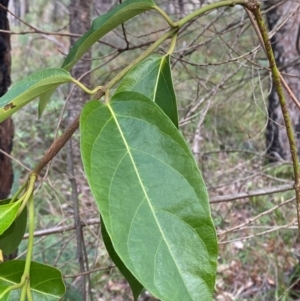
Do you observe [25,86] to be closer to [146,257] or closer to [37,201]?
[146,257]

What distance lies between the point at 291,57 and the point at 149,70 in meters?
2.73

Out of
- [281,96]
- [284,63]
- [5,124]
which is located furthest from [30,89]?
[284,63]

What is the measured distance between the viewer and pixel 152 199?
498 mm

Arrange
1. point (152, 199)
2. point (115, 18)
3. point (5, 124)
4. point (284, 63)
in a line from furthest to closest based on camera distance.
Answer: point (284, 63)
point (5, 124)
point (115, 18)
point (152, 199)

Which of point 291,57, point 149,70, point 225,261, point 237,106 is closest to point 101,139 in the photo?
point 149,70

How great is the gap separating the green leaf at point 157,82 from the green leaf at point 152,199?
12 centimetres

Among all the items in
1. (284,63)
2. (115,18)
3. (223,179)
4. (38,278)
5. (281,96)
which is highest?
(115,18)

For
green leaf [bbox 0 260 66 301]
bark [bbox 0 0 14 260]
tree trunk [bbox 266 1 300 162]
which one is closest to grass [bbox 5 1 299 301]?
tree trunk [bbox 266 1 300 162]

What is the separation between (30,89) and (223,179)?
2.78 m

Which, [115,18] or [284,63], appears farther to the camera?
[284,63]

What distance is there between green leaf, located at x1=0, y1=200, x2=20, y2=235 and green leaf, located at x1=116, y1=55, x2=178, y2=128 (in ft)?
0.81

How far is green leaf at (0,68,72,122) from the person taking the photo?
0.53 meters

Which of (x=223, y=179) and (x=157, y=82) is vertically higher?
(x=157, y=82)

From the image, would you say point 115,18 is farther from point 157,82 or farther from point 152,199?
point 152,199
